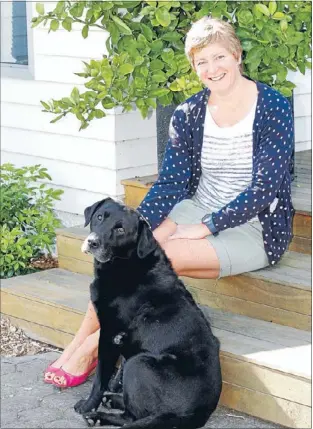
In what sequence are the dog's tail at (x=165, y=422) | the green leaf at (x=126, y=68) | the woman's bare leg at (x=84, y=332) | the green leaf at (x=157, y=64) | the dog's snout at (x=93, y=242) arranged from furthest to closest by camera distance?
the green leaf at (x=157, y=64) < the green leaf at (x=126, y=68) < the woman's bare leg at (x=84, y=332) < the dog's snout at (x=93, y=242) < the dog's tail at (x=165, y=422)

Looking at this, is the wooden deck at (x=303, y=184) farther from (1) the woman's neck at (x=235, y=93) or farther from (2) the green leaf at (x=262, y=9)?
(2) the green leaf at (x=262, y=9)

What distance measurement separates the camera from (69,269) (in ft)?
18.5

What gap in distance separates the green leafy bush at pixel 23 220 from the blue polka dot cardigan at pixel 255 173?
4.83ft

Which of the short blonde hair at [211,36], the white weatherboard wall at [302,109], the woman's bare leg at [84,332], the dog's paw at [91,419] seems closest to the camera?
the dog's paw at [91,419]

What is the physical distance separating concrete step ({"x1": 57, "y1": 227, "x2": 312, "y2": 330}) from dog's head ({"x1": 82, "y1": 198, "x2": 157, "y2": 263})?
75cm

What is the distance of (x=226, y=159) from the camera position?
14.5 feet

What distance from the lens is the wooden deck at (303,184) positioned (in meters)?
5.00

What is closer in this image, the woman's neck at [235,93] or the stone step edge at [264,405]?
the stone step edge at [264,405]

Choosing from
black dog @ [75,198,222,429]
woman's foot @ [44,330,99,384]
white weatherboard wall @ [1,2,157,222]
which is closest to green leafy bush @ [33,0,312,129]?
white weatherboard wall @ [1,2,157,222]

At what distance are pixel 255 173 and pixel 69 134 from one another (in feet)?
6.61

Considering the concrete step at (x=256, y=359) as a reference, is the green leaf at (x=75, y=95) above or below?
above

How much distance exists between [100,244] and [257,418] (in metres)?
1.02

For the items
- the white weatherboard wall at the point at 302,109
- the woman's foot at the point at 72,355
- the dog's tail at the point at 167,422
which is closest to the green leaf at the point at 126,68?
the woman's foot at the point at 72,355

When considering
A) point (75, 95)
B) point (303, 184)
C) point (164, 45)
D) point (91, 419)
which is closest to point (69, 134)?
point (75, 95)
